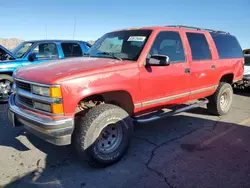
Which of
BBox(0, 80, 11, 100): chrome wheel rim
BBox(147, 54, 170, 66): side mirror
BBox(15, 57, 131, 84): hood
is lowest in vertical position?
BBox(0, 80, 11, 100): chrome wheel rim

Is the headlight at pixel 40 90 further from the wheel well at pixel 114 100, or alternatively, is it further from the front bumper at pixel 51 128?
the wheel well at pixel 114 100

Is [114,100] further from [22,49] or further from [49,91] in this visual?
[22,49]

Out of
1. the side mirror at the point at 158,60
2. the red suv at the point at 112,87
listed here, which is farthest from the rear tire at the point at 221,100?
the side mirror at the point at 158,60

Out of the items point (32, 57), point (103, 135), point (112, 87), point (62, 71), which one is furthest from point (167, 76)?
point (32, 57)

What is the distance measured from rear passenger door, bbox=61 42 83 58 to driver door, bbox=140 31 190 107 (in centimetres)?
438

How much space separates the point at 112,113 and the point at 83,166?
0.91 metres

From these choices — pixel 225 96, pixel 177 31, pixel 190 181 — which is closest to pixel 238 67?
pixel 225 96

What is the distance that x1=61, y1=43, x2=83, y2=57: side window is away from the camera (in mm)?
7784

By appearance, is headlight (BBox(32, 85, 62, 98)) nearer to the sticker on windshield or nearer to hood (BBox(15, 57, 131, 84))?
hood (BBox(15, 57, 131, 84))

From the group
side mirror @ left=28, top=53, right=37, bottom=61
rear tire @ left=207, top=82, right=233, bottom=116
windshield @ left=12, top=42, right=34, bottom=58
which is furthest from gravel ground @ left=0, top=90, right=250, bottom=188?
windshield @ left=12, top=42, right=34, bottom=58

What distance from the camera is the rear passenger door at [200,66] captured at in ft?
15.1

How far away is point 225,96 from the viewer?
19.6 feet

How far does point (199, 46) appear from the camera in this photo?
484cm

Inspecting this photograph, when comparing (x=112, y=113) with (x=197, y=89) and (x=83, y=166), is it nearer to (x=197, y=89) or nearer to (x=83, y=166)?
(x=83, y=166)
